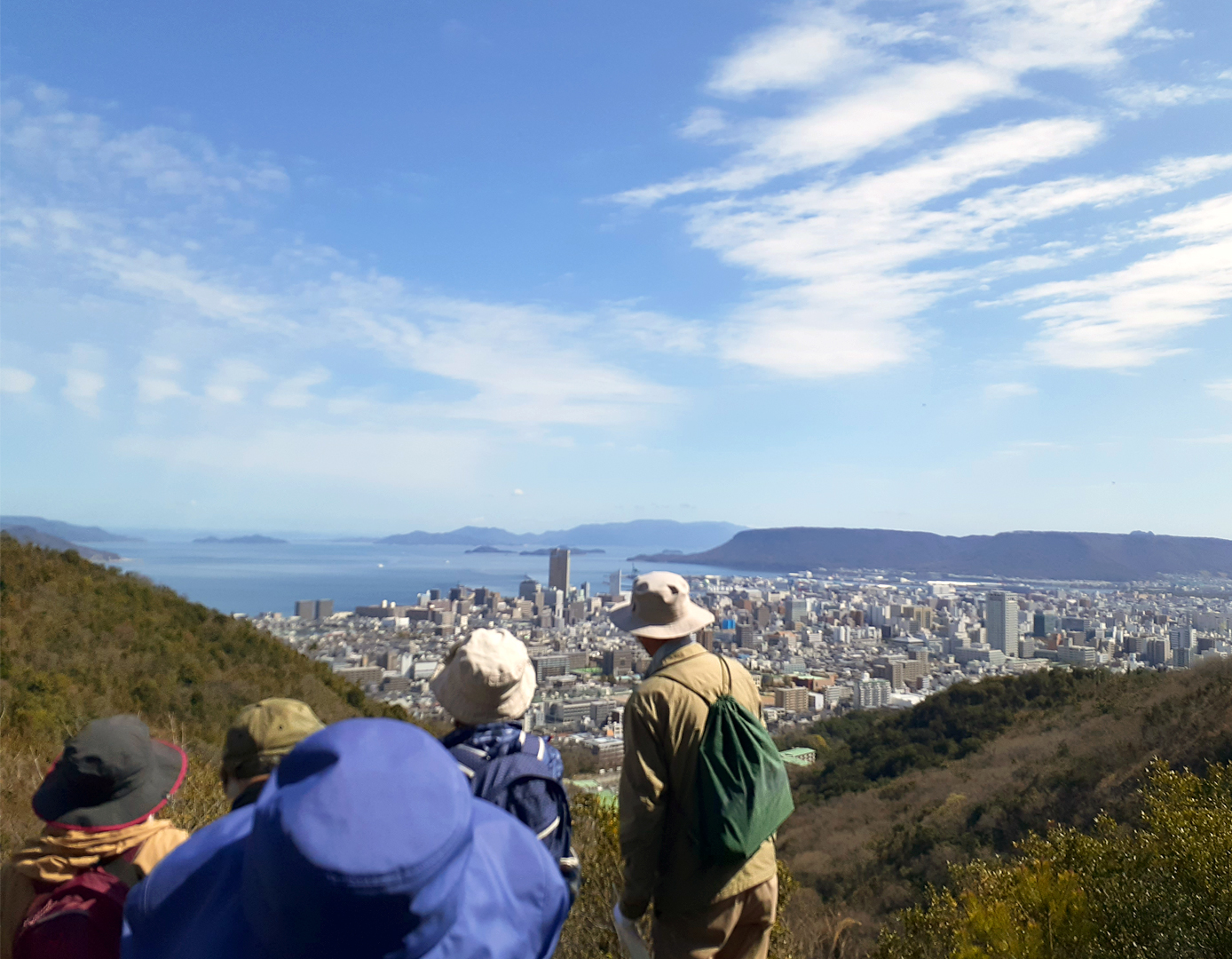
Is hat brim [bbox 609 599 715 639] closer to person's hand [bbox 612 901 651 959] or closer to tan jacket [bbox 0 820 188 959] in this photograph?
person's hand [bbox 612 901 651 959]

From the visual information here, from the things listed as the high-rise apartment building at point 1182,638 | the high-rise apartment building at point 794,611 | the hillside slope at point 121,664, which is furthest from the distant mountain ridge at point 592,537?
the hillside slope at point 121,664

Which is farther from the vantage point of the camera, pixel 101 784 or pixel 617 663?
pixel 617 663

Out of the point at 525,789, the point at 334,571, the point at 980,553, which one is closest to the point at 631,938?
the point at 525,789

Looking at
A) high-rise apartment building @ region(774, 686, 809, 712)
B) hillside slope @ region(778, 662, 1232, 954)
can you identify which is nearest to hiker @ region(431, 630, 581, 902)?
hillside slope @ region(778, 662, 1232, 954)

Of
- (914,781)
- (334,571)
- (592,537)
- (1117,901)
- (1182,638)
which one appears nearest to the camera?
(1117,901)

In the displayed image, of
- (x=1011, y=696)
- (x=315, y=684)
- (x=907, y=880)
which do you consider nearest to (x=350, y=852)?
(x=907, y=880)

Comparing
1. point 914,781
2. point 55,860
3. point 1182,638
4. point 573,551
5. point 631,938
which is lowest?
point 914,781

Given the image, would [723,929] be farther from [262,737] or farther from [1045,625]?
[1045,625]
